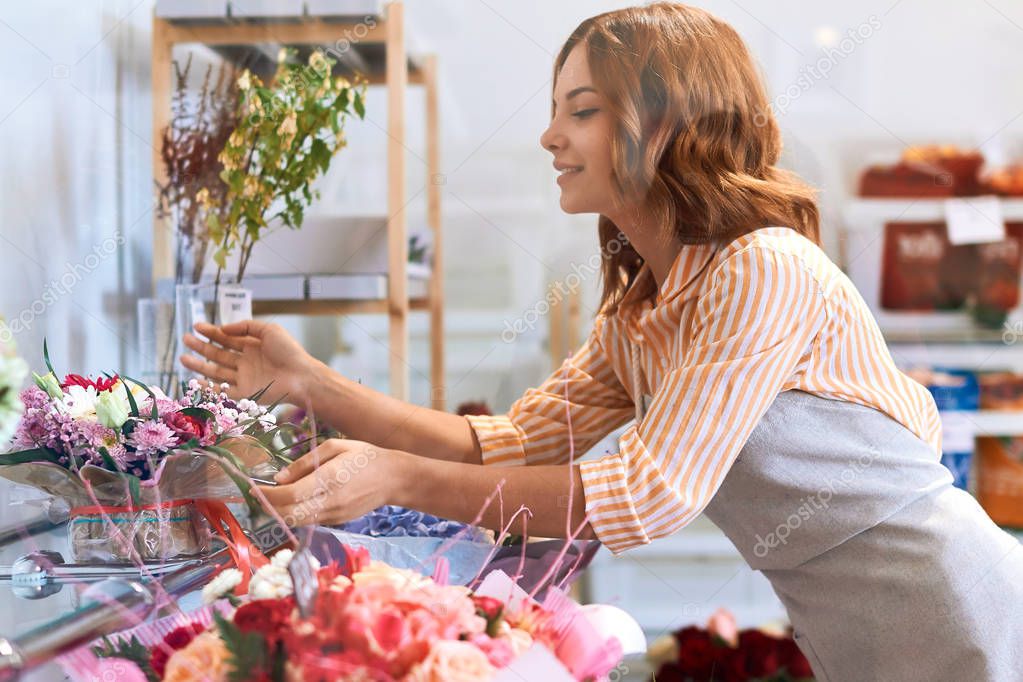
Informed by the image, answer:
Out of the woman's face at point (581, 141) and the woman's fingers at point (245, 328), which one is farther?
the woman's fingers at point (245, 328)

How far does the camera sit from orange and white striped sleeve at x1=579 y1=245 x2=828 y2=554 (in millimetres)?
995

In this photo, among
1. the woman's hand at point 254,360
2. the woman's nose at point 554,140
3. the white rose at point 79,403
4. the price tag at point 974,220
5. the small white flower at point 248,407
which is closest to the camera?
the white rose at point 79,403

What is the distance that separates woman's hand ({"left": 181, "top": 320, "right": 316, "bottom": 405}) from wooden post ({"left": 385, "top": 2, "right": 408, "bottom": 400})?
517mm

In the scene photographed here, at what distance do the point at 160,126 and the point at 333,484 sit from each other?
934 millimetres

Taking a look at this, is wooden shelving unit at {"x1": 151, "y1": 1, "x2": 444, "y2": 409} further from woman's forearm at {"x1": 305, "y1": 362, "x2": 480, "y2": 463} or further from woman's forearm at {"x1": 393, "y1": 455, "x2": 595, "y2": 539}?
woman's forearm at {"x1": 393, "y1": 455, "x2": 595, "y2": 539}

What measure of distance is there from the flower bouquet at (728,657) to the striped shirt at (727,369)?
0.83m

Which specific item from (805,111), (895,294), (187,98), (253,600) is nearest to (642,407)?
(253,600)

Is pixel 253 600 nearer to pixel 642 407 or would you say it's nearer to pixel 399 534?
pixel 399 534

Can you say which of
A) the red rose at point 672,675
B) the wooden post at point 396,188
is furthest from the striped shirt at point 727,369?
the red rose at point 672,675

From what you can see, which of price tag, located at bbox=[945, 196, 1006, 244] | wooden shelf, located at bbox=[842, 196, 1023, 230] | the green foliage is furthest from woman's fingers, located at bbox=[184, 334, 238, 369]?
price tag, located at bbox=[945, 196, 1006, 244]

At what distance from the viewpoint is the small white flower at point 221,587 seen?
0.70m

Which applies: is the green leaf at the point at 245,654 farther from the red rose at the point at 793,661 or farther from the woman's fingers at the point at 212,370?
the red rose at the point at 793,661

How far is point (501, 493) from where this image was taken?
1000 mm

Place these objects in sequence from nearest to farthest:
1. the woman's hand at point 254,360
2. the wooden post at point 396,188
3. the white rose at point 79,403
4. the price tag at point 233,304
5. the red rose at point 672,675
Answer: the white rose at point 79,403 < the woman's hand at point 254,360 < the price tag at point 233,304 < the wooden post at point 396,188 < the red rose at point 672,675
